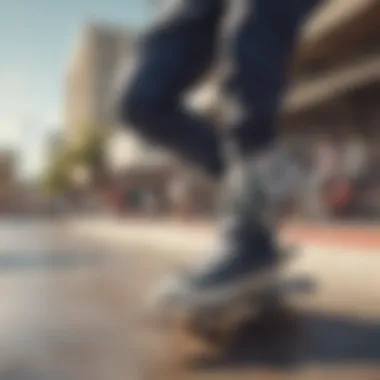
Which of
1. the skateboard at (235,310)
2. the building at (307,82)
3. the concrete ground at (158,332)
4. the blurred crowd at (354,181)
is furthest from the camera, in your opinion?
the blurred crowd at (354,181)

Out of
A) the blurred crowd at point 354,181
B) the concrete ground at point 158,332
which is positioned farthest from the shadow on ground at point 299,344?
the blurred crowd at point 354,181

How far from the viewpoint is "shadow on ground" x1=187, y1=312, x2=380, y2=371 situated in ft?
2.15

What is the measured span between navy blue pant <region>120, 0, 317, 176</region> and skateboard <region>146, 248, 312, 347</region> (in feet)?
0.57

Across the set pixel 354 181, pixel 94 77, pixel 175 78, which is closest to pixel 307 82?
pixel 354 181

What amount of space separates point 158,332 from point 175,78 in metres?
0.31

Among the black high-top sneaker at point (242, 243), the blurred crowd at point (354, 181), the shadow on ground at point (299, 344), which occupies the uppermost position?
the blurred crowd at point (354, 181)

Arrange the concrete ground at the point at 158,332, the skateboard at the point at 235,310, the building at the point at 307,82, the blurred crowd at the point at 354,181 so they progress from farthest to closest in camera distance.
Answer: the blurred crowd at the point at 354,181 → the building at the point at 307,82 → the skateboard at the point at 235,310 → the concrete ground at the point at 158,332

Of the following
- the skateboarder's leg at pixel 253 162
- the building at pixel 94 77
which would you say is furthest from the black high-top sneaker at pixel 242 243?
the building at pixel 94 77

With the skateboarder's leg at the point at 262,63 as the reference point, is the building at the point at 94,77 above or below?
above

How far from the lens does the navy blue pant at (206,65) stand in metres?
0.71

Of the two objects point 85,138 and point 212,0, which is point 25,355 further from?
point 212,0

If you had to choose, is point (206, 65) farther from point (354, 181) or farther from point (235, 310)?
point (354, 181)

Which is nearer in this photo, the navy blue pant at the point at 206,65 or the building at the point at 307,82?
the navy blue pant at the point at 206,65

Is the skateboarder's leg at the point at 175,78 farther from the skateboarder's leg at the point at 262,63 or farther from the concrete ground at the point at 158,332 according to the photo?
the concrete ground at the point at 158,332
